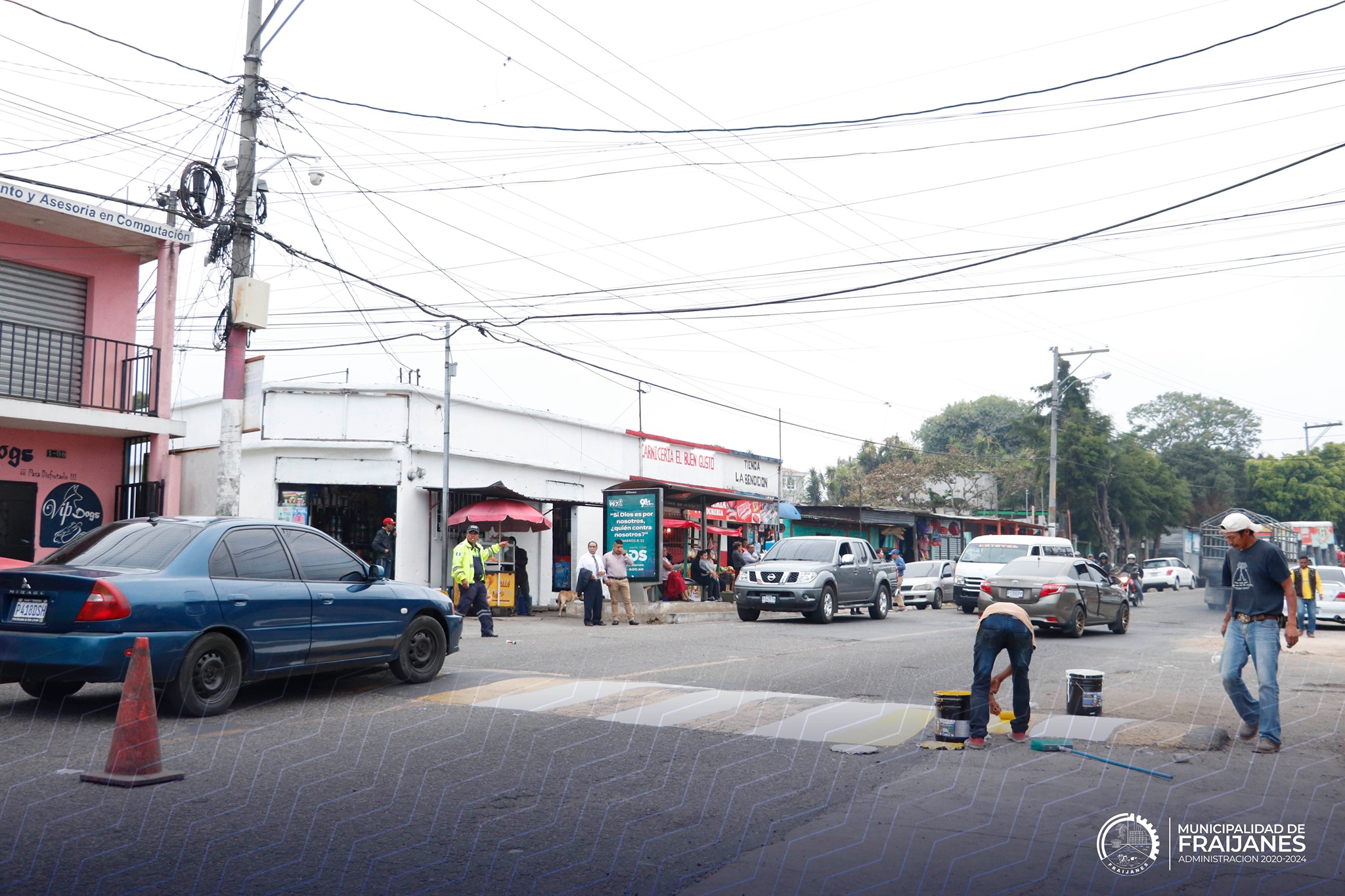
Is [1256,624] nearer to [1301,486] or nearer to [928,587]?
[928,587]

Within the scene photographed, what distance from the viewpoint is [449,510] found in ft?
82.7

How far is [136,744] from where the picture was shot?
602 centimetres

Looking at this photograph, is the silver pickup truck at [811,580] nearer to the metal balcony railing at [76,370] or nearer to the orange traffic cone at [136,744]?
the metal balcony railing at [76,370]

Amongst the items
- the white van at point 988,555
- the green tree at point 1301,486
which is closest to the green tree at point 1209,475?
the green tree at point 1301,486

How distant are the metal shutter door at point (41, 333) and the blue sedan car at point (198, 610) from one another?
8.24m

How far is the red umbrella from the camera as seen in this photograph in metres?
22.9

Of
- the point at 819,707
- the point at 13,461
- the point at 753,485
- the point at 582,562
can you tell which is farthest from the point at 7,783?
the point at 753,485

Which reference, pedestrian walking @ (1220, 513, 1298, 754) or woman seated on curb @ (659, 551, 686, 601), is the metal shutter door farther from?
pedestrian walking @ (1220, 513, 1298, 754)

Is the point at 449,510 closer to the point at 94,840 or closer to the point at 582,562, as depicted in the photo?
the point at 582,562

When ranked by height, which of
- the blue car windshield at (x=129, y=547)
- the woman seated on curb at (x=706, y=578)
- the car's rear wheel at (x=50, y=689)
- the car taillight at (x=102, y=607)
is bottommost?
the car's rear wheel at (x=50, y=689)

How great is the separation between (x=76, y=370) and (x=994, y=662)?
14.5 m

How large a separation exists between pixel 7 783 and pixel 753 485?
3403 cm

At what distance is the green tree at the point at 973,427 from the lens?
79.2m

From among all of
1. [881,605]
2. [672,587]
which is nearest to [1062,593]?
[881,605]
